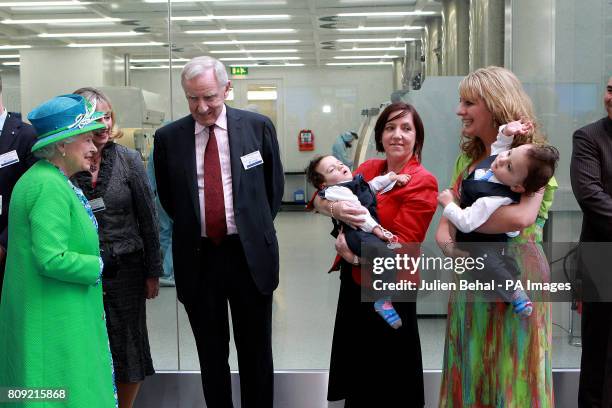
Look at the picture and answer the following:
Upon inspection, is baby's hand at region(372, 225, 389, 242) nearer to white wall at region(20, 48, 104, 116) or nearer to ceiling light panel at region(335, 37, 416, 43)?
ceiling light panel at region(335, 37, 416, 43)

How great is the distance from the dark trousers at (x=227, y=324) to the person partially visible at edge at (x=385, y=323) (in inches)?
14.1

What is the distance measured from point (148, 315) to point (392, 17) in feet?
7.95

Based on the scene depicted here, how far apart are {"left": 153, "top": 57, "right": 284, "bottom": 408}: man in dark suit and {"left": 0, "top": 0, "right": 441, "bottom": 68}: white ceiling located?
142 cm

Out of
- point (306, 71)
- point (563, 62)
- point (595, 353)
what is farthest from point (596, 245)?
point (306, 71)

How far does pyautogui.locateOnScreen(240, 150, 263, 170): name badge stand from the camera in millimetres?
3035

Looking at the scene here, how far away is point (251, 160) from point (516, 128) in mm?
1166

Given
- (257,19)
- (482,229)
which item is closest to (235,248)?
(482,229)

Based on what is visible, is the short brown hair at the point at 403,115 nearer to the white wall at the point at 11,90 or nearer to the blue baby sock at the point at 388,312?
the blue baby sock at the point at 388,312

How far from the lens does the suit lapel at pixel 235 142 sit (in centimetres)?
300

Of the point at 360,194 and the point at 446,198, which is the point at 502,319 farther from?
the point at 360,194

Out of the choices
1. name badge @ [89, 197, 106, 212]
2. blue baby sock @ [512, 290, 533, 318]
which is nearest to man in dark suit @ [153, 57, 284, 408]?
name badge @ [89, 197, 106, 212]

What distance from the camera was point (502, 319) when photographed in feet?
8.54

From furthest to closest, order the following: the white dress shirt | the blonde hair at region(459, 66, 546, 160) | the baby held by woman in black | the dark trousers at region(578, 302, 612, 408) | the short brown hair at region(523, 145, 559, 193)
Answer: the dark trousers at region(578, 302, 612, 408)
the white dress shirt
the baby held by woman in black
the blonde hair at region(459, 66, 546, 160)
the short brown hair at region(523, 145, 559, 193)

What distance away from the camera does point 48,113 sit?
246cm
